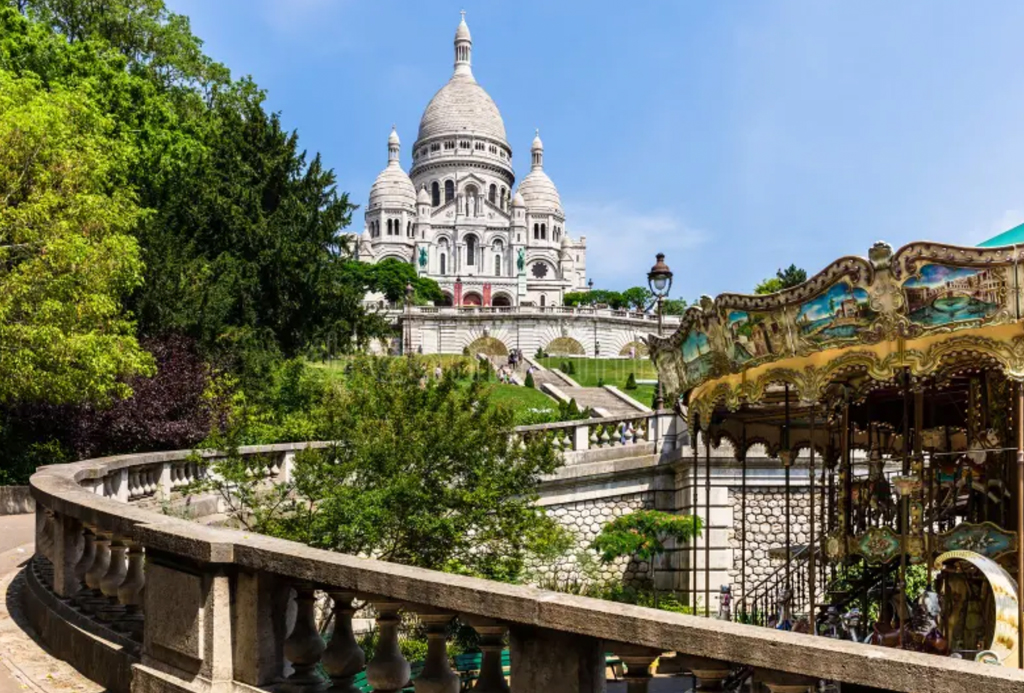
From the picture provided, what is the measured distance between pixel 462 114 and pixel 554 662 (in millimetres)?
123598

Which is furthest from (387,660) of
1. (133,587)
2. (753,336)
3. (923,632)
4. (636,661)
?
(923,632)

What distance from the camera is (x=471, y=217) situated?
115000 mm

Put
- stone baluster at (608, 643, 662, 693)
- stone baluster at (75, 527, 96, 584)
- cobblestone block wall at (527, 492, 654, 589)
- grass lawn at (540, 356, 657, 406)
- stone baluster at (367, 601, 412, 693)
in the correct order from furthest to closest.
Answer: grass lawn at (540, 356, 657, 406), cobblestone block wall at (527, 492, 654, 589), stone baluster at (75, 527, 96, 584), stone baluster at (367, 601, 412, 693), stone baluster at (608, 643, 662, 693)

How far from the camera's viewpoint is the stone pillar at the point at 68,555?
5.98 metres

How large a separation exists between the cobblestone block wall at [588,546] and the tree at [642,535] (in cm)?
32

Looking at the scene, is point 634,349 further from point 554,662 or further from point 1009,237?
point 554,662

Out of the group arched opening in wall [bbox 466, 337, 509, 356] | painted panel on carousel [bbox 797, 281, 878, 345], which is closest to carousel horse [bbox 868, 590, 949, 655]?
painted panel on carousel [bbox 797, 281, 878, 345]

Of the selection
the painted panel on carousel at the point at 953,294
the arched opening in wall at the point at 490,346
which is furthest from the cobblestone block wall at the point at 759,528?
the arched opening in wall at the point at 490,346

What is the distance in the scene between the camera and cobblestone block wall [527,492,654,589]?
727 inches

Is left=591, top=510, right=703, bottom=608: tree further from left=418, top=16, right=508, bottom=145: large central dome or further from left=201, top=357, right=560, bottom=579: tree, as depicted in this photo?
left=418, top=16, right=508, bottom=145: large central dome

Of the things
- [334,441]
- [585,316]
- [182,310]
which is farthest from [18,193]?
[585,316]

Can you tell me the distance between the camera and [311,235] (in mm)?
30203

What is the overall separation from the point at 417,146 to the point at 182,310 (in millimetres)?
106015

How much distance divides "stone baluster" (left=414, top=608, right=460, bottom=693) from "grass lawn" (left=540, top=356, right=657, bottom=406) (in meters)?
44.2
